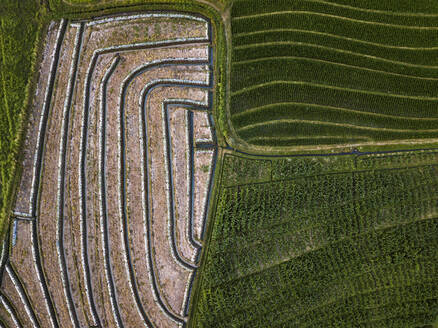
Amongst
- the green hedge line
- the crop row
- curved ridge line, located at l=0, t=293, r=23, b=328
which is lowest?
curved ridge line, located at l=0, t=293, r=23, b=328

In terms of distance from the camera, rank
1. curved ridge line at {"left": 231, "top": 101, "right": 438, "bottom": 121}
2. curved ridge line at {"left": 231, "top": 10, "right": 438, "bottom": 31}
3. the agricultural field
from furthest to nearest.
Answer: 1. curved ridge line at {"left": 231, "top": 101, "right": 438, "bottom": 121}
2. curved ridge line at {"left": 231, "top": 10, "right": 438, "bottom": 31}
3. the agricultural field

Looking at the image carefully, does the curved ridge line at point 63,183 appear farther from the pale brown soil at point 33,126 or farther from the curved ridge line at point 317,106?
the curved ridge line at point 317,106

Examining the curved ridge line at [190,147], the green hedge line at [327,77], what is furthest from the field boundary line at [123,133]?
the green hedge line at [327,77]

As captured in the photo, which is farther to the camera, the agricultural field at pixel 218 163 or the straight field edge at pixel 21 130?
the straight field edge at pixel 21 130

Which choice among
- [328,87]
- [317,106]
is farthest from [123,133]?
[328,87]

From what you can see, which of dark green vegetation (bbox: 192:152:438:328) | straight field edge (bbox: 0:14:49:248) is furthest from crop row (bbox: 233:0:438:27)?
straight field edge (bbox: 0:14:49:248)

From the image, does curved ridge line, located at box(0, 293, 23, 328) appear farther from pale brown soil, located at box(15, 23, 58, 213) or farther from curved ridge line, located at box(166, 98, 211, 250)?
curved ridge line, located at box(166, 98, 211, 250)

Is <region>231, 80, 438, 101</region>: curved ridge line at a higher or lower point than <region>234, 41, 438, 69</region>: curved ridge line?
lower
